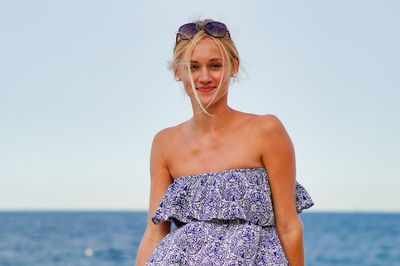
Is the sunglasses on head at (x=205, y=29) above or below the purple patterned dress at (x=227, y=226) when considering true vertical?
above

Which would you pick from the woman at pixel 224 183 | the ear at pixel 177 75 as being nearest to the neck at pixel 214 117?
the woman at pixel 224 183

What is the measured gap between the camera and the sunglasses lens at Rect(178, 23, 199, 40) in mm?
2914

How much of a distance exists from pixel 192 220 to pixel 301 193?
564 millimetres

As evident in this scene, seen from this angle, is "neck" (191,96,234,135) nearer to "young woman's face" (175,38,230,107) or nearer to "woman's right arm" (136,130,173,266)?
"young woman's face" (175,38,230,107)

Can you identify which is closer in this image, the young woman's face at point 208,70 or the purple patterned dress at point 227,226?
the purple patterned dress at point 227,226

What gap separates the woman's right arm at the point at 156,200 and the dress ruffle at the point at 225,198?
227 millimetres

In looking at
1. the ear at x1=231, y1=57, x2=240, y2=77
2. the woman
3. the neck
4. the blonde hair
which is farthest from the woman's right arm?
the ear at x1=231, y1=57, x2=240, y2=77

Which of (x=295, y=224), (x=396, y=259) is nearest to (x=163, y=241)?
(x=295, y=224)

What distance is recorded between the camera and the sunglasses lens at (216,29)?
288cm

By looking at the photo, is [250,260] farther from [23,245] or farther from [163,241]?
[23,245]

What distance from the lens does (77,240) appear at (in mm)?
46125

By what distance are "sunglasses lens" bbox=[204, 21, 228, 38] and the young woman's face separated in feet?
0.12

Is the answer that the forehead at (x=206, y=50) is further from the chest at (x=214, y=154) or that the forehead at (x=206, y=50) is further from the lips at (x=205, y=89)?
the chest at (x=214, y=154)

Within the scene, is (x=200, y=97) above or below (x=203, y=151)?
above
